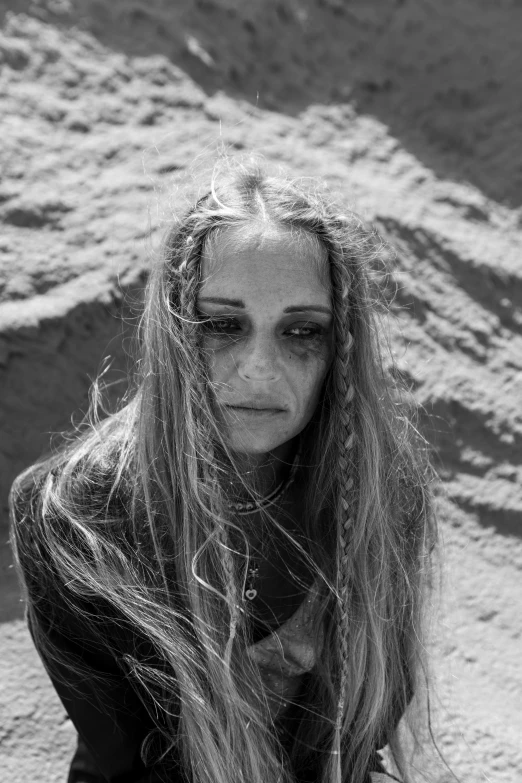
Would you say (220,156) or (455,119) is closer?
(220,156)

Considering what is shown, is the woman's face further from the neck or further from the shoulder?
the shoulder

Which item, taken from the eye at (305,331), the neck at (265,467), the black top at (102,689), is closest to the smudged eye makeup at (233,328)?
the eye at (305,331)

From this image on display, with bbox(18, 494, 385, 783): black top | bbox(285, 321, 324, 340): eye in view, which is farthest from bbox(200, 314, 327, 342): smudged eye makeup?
bbox(18, 494, 385, 783): black top

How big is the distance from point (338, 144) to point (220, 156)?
3.39 ft

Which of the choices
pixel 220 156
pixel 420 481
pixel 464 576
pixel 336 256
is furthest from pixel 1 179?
pixel 464 576

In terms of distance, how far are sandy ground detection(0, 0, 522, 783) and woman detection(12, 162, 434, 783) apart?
0.22m

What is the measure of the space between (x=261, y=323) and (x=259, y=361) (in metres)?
0.05

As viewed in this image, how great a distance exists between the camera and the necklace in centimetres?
131

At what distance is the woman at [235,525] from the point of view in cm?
122

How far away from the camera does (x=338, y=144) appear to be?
247 cm

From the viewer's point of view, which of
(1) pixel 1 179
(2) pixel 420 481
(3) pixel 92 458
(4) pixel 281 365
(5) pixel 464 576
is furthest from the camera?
(1) pixel 1 179

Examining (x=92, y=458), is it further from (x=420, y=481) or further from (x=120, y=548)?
(x=420, y=481)

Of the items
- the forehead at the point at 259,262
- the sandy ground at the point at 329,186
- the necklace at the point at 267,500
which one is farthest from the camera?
the sandy ground at the point at 329,186

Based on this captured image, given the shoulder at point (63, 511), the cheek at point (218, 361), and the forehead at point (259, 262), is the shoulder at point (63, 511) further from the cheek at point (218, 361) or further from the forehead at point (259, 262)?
the forehead at point (259, 262)
